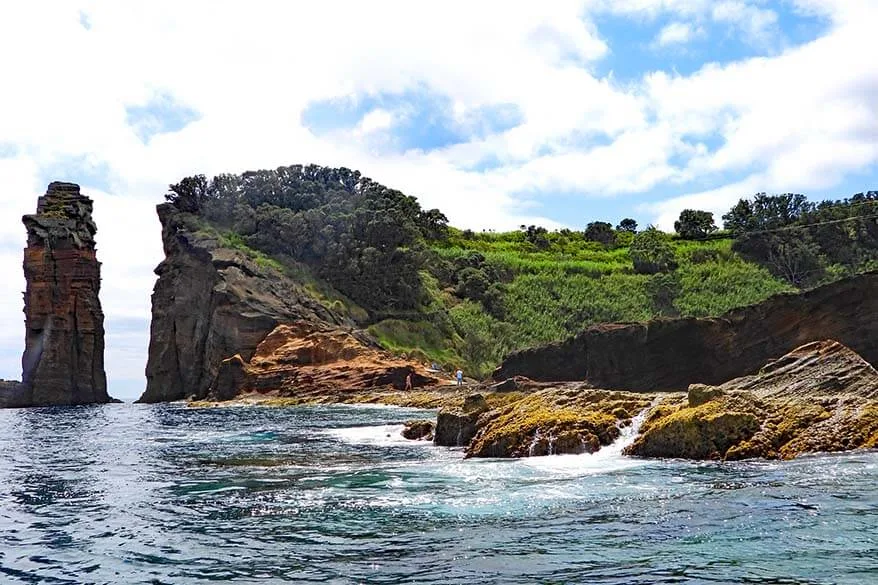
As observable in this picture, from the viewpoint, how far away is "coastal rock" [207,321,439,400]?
2489 inches

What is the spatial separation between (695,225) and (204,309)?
263 ft

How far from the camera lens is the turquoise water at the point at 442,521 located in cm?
1035

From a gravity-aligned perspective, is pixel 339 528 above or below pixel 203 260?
below

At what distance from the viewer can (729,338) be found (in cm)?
3519

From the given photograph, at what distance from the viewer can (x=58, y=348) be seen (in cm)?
7962

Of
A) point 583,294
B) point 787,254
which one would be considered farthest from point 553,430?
point 787,254

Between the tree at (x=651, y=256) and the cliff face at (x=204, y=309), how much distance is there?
1858 inches

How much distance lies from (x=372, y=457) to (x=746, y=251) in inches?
3805

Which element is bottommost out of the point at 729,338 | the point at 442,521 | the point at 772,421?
the point at 442,521

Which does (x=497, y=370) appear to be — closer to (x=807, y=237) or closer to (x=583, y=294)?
(x=583, y=294)

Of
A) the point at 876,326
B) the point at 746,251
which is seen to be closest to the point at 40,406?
the point at 876,326

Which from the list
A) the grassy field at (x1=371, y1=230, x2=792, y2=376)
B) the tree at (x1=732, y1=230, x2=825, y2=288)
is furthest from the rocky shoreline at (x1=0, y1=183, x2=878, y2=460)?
the tree at (x1=732, y1=230, x2=825, y2=288)

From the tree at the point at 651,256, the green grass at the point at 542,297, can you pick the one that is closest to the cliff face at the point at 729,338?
the green grass at the point at 542,297

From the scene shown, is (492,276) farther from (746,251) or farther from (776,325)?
(776,325)
